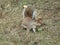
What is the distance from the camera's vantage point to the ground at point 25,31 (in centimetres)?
674

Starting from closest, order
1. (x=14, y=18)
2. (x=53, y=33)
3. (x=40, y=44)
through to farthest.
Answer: (x=40, y=44) → (x=53, y=33) → (x=14, y=18)

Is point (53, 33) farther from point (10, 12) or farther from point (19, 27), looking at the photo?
point (10, 12)

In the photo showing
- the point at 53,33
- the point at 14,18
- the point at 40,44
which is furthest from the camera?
the point at 14,18

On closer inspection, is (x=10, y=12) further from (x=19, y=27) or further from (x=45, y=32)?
(x=45, y=32)

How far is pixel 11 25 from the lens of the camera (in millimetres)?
7527

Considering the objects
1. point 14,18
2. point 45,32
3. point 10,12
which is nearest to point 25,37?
point 45,32

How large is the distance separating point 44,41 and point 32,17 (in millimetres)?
998

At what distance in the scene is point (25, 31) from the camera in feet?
23.5

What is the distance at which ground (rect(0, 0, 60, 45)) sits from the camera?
6741 millimetres

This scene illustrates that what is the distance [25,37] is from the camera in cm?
686

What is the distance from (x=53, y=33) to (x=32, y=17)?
0.78 meters

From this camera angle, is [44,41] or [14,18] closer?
[44,41]

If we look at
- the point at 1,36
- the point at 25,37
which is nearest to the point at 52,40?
the point at 25,37

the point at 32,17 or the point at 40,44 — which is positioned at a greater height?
the point at 32,17
